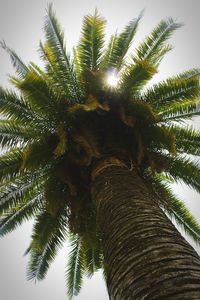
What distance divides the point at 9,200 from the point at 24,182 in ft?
1.92

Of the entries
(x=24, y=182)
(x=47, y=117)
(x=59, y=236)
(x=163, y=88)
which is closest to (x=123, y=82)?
(x=163, y=88)

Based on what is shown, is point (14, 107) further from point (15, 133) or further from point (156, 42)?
point (156, 42)

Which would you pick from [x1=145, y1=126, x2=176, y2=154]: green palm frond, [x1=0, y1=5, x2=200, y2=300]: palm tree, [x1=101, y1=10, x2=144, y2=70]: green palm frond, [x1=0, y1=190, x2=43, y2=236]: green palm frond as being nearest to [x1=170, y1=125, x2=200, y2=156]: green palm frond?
[x1=0, y1=5, x2=200, y2=300]: palm tree

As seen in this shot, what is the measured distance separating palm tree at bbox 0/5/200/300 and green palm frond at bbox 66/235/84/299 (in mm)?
66

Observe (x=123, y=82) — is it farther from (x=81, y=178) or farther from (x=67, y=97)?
(x=81, y=178)

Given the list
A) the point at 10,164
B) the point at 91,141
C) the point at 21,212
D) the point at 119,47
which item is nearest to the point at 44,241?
the point at 21,212

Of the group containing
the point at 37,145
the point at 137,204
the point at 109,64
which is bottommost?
the point at 137,204

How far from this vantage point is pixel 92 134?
27.1 ft

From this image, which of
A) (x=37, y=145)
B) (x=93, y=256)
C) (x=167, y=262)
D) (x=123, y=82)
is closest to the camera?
(x=167, y=262)

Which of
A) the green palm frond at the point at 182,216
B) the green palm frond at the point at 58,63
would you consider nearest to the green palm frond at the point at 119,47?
the green palm frond at the point at 58,63

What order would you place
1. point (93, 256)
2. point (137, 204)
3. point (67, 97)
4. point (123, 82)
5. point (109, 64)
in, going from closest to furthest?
point (137, 204)
point (123, 82)
point (67, 97)
point (109, 64)
point (93, 256)

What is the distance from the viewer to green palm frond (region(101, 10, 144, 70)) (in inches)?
393

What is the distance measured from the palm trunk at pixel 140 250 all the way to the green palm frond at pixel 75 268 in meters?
5.49

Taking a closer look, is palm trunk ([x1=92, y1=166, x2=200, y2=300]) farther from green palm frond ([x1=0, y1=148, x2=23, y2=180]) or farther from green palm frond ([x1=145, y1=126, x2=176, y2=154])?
green palm frond ([x1=0, y1=148, x2=23, y2=180])
